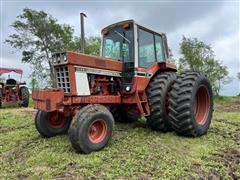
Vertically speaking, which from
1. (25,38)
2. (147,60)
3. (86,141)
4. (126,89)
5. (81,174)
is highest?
(25,38)

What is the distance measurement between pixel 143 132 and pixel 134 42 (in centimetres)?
198

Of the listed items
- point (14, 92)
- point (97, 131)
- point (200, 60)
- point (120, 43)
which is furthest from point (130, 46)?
point (200, 60)

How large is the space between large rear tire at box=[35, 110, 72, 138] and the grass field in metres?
0.22

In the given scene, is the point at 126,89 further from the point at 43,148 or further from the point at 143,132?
the point at 43,148

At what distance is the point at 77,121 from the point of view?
4.41 m

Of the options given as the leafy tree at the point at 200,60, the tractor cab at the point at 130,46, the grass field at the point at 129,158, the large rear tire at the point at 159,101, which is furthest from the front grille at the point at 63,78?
the leafy tree at the point at 200,60

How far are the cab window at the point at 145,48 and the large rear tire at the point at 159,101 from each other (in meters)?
0.49

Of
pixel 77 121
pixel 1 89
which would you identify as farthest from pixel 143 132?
pixel 1 89

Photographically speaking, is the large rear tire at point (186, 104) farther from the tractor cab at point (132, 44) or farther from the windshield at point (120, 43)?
the windshield at point (120, 43)

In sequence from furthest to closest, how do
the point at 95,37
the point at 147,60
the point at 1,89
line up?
the point at 95,37 → the point at 1,89 → the point at 147,60

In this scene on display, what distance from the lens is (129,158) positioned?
424cm

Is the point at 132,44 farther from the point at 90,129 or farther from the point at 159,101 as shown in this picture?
the point at 90,129

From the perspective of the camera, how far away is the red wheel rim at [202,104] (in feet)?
21.3

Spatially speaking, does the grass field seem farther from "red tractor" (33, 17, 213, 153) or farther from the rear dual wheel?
"red tractor" (33, 17, 213, 153)
